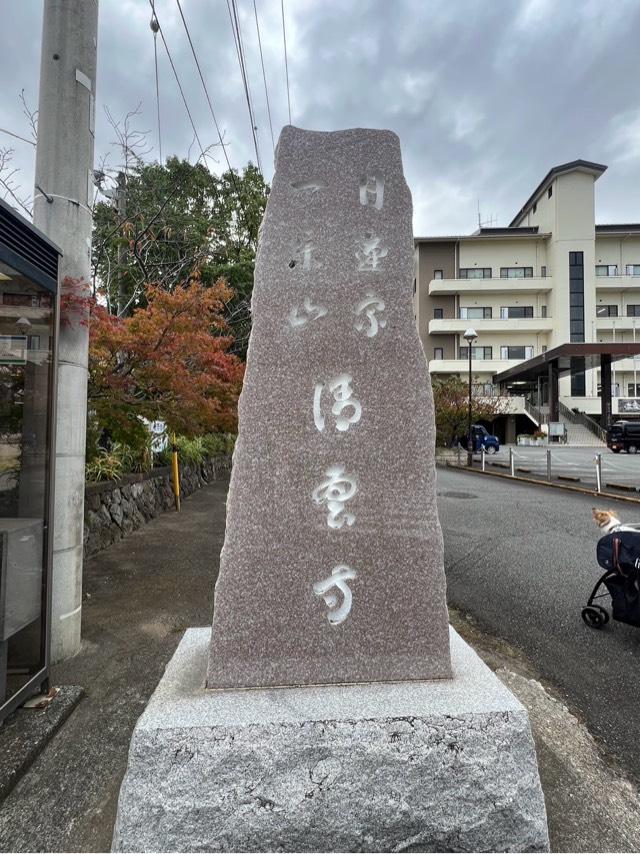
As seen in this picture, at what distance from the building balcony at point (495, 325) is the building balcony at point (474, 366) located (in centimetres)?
255

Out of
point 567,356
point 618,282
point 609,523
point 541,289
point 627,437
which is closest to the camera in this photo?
point 609,523

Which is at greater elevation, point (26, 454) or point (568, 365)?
point (568, 365)

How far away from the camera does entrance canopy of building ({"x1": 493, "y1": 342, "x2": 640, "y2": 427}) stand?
83.5 ft

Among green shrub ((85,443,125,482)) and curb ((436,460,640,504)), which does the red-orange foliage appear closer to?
green shrub ((85,443,125,482))

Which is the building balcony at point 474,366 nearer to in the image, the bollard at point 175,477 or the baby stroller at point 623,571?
the bollard at point 175,477

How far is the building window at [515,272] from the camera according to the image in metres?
38.5

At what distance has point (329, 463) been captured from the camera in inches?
91.0

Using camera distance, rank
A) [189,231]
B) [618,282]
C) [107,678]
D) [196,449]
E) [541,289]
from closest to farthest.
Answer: [107,678] → [189,231] → [196,449] → [541,289] → [618,282]

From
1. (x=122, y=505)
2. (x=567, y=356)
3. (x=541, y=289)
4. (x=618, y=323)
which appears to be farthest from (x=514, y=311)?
(x=122, y=505)

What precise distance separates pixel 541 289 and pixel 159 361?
131 ft

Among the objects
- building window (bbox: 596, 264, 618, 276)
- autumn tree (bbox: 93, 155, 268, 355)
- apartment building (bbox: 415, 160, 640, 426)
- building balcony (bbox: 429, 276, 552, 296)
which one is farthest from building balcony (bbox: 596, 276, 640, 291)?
autumn tree (bbox: 93, 155, 268, 355)

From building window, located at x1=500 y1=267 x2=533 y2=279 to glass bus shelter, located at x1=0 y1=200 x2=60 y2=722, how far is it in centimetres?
4144

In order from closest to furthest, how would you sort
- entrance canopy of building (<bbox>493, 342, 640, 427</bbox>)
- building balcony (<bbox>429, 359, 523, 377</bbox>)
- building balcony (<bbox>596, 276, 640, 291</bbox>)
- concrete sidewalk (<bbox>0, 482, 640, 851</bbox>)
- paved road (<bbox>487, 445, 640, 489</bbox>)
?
concrete sidewalk (<bbox>0, 482, 640, 851</bbox>) < paved road (<bbox>487, 445, 640, 489</bbox>) < entrance canopy of building (<bbox>493, 342, 640, 427</bbox>) < building balcony (<bbox>429, 359, 523, 377</bbox>) < building balcony (<bbox>596, 276, 640, 291</bbox>)

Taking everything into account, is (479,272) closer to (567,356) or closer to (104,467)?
(567,356)
